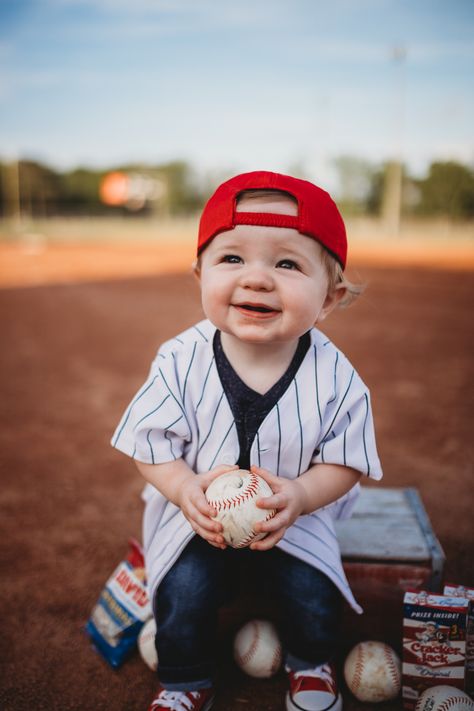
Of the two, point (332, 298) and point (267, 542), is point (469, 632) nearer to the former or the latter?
point (267, 542)

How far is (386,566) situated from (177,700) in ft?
2.86

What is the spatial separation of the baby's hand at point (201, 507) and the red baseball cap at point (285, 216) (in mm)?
728

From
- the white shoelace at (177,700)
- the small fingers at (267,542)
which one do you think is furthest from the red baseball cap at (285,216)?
the white shoelace at (177,700)

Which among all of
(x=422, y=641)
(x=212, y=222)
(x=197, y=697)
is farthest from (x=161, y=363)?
(x=422, y=641)

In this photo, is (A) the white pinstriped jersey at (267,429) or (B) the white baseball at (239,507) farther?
(A) the white pinstriped jersey at (267,429)

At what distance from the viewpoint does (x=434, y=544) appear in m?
2.19

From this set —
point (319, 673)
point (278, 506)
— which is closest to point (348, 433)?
point (278, 506)

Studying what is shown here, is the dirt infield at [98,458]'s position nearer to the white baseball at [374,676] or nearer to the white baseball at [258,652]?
the white baseball at [258,652]

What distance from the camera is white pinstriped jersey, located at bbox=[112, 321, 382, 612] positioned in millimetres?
1812

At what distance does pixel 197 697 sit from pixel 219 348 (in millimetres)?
1174

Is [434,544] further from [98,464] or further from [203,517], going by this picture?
Answer: [98,464]

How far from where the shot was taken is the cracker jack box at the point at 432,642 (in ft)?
6.00

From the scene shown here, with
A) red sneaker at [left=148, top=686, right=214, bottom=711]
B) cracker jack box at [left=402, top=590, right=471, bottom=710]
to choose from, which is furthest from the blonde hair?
red sneaker at [left=148, top=686, right=214, bottom=711]

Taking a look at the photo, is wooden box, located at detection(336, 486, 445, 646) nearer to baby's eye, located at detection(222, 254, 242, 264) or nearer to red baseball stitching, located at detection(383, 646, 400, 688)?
red baseball stitching, located at detection(383, 646, 400, 688)
